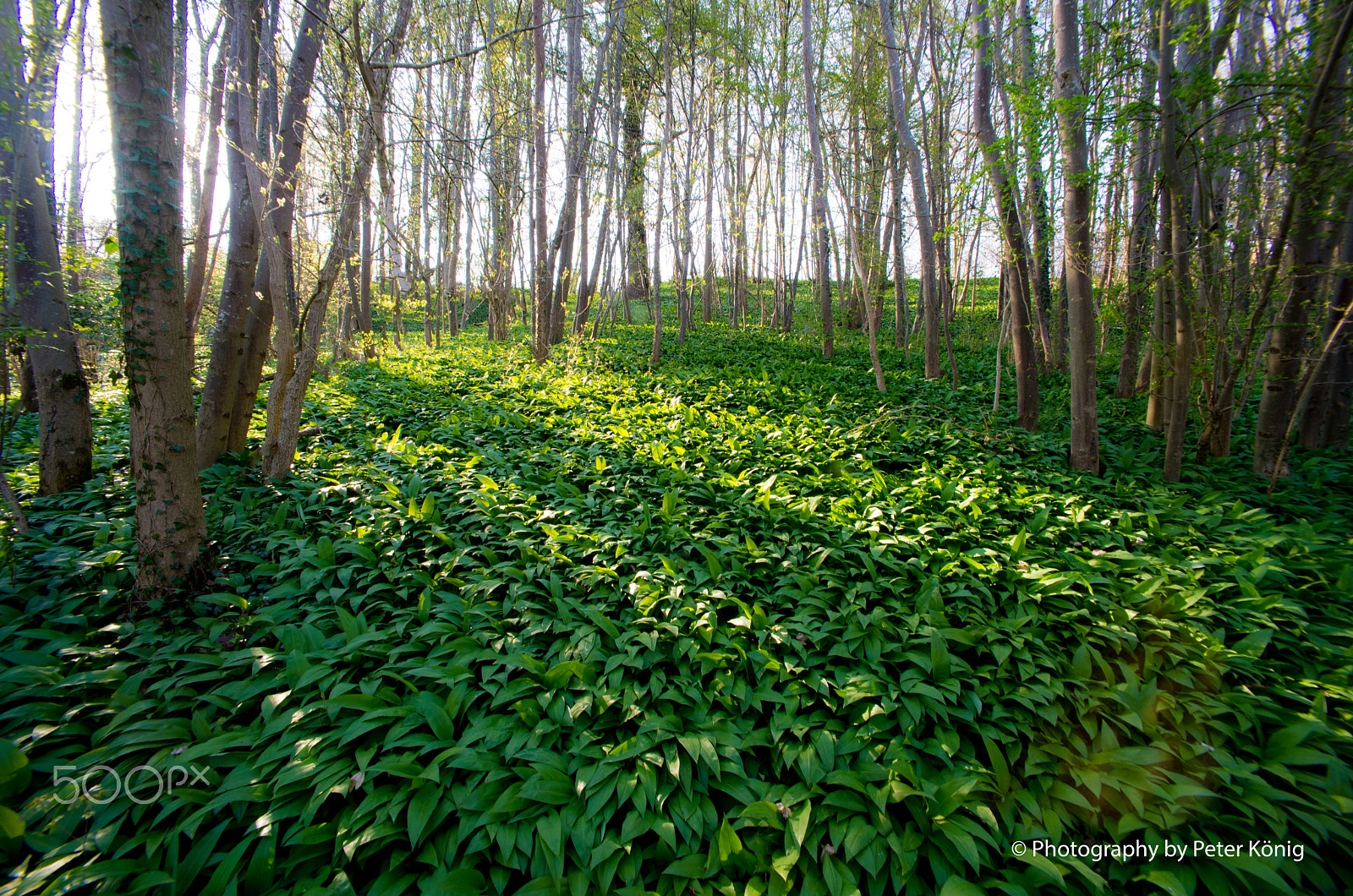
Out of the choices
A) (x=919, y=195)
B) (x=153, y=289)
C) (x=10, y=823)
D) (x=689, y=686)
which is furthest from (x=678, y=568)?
(x=919, y=195)

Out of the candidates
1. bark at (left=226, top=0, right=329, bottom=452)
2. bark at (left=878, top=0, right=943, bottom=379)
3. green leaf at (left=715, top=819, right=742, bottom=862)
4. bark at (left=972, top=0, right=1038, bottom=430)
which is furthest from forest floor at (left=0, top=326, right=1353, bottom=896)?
bark at (left=878, top=0, right=943, bottom=379)

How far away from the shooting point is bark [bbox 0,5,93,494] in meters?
3.27

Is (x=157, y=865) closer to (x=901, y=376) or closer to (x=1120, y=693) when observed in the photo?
(x=1120, y=693)

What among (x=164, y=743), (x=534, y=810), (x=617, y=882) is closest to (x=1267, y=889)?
(x=617, y=882)

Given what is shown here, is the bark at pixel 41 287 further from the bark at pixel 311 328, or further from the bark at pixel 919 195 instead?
the bark at pixel 919 195

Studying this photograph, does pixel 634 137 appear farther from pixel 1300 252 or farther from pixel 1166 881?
pixel 1166 881

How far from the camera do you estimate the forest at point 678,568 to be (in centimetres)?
188

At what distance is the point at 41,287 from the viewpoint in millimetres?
3420

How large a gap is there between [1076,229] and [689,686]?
14.7 feet

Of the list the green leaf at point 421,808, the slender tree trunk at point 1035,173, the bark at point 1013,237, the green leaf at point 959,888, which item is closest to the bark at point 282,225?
the green leaf at point 421,808

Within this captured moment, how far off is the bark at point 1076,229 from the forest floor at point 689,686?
441 mm

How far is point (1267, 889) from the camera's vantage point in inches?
69.4

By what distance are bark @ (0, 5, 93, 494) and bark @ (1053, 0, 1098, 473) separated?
22.0 feet

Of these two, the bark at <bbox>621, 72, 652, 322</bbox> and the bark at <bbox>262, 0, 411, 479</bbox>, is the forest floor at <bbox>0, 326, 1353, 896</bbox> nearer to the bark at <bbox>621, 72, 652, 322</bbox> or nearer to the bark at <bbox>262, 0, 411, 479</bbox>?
the bark at <bbox>262, 0, 411, 479</bbox>
